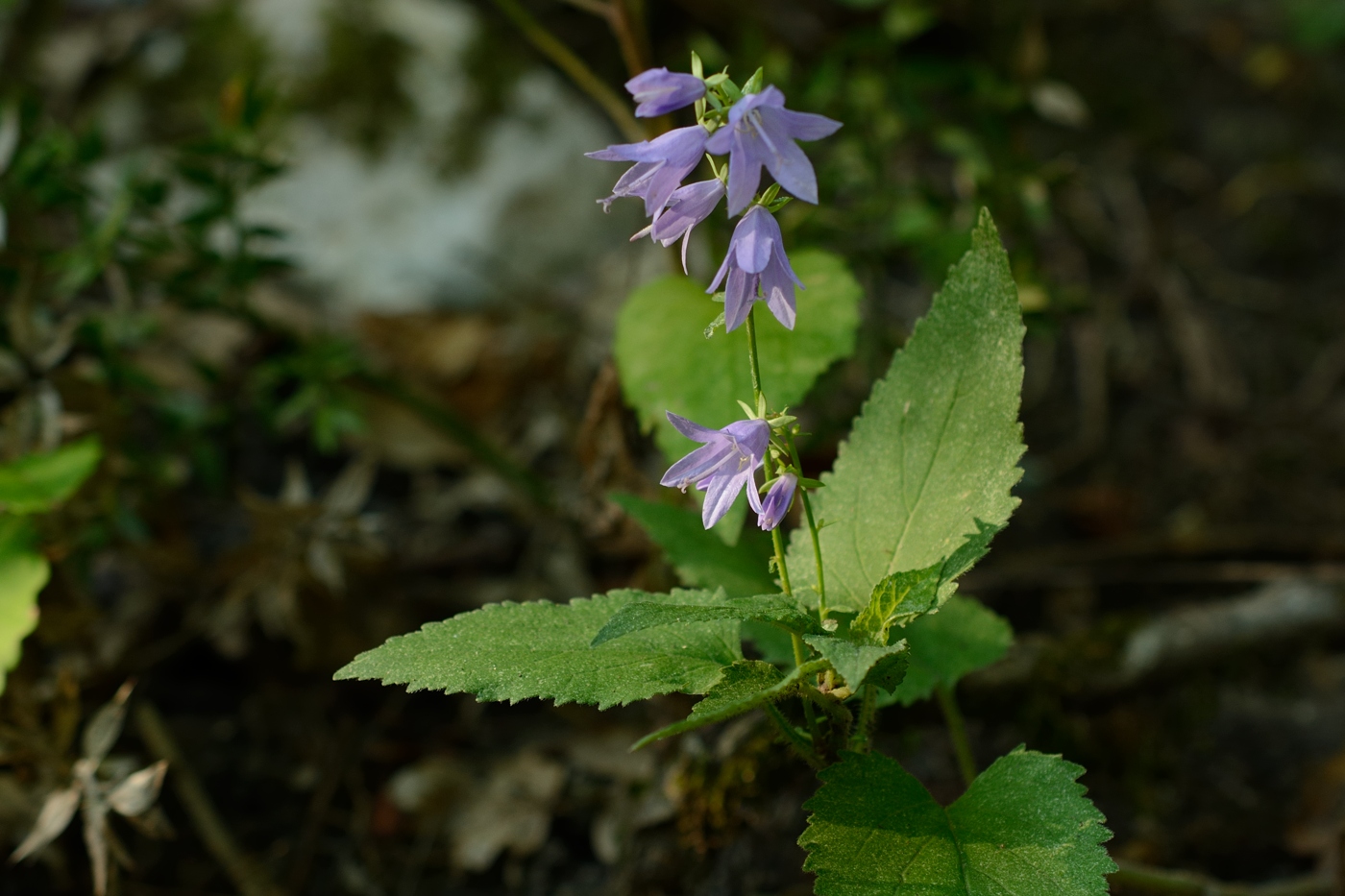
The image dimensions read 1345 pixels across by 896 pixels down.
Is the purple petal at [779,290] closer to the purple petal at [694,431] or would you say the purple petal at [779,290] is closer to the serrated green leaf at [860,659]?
the purple petal at [694,431]

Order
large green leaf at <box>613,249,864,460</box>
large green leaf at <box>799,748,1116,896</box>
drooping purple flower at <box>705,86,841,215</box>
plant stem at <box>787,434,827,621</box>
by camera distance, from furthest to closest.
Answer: large green leaf at <box>613,249,864,460</box>
plant stem at <box>787,434,827,621</box>
large green leaf at <box>799,748,1116,896</box>
drooping purple flower at <box>705,86,841,215</box>

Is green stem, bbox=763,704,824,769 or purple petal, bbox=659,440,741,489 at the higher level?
purple petal, bbox=659,440,741,489

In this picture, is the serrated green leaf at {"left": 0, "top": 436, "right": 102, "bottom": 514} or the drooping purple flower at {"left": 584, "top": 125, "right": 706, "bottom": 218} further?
the serrated green leaf at {"left": 0, "top": 436, "right": 102, "bottom": 514}

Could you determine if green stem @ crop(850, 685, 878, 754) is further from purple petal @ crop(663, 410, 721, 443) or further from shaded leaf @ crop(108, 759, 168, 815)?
shaded leaf @ crop(108, 759, 168, 815)

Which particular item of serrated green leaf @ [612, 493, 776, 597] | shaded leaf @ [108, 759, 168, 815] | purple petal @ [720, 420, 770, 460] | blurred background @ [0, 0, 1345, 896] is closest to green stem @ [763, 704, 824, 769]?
serrated green leaf @ [612, 493, 776, 597]

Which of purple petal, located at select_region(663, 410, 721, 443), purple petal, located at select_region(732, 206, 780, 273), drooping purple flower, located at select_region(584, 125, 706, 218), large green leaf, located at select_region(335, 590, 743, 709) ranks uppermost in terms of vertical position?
drooping purple flower, located at select_region(584, 125, 706, 218)

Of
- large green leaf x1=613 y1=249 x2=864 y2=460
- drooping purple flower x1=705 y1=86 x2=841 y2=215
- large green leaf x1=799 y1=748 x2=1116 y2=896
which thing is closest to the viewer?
drooping purple flower x1=705 y1=86 x2=841 y2=215

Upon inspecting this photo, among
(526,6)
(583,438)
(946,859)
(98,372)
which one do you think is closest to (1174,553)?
(583,438)
